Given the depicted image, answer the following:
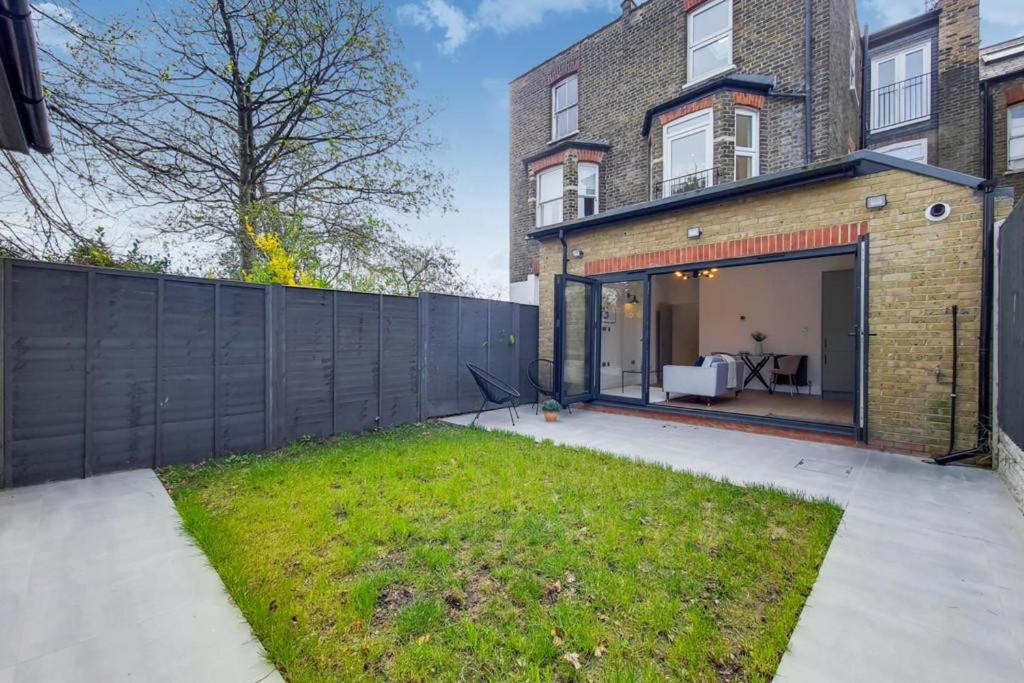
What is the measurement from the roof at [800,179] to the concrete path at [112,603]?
6.72m

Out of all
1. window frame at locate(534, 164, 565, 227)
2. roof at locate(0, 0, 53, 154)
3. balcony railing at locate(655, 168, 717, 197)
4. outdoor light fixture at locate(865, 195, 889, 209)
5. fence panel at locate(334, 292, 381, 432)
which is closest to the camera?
roof at locate(0, 0, 53, 154)

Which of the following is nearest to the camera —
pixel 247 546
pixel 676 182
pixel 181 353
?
pixel 247 546

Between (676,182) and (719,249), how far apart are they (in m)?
3.49

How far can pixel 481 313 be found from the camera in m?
7.39

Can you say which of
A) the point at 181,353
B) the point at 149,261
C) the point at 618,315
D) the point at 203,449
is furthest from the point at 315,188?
the point at 618,315

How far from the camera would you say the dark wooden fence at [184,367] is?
3.59 metres

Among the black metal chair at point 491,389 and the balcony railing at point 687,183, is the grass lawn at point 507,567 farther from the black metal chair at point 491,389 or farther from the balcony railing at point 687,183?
the balcony railing at point 687,183

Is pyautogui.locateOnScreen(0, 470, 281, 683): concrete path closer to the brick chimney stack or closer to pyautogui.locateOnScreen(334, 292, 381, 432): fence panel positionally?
pyautogui.locateOnScreen(334, 292, 381, 432): fence panel

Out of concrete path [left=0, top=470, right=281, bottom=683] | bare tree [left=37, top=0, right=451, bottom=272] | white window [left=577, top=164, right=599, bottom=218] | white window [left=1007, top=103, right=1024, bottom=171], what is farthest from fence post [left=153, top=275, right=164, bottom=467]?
white window [left=1007, top=103, right=1024, bottom=171]

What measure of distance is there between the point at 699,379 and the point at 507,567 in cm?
627

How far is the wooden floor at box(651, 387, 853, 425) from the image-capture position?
21.1 feet

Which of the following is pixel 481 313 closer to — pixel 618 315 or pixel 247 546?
pixel 618 315

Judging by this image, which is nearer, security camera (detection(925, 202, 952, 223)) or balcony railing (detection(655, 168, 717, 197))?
security camera (detection(925, 202, 952, 223))

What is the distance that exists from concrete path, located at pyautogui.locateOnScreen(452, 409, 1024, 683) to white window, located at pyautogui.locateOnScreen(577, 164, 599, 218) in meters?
7.76
